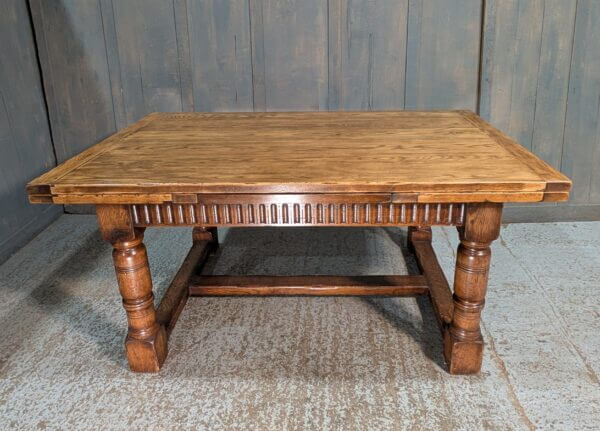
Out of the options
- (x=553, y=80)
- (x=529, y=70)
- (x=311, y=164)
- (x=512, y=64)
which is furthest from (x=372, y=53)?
(x=311, y=164)

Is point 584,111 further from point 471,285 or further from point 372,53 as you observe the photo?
point 471,285

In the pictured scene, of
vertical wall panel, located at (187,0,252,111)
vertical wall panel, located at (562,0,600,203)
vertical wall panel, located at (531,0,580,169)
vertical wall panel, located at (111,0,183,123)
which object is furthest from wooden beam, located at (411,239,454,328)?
vertical wall panel, located at (111,0,183,123)

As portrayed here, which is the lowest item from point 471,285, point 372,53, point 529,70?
point 471,285

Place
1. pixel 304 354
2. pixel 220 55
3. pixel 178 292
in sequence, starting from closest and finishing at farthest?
pixel 304 354 < pixel 178 292 < pixel 220 55

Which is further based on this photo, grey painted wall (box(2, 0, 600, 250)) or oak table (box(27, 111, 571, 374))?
grey painted wall (box(2, 0, 600, 250))

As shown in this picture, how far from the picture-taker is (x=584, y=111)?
3094 millimetres

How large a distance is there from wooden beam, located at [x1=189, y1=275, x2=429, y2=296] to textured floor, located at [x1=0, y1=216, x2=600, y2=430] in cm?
9

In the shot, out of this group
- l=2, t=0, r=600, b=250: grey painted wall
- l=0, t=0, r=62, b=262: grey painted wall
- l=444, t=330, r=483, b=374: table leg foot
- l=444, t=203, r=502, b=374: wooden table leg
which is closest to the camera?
l=444, t=203, r=502, b=374: wooden table leg

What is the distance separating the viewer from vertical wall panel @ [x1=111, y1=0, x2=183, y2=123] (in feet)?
10.2

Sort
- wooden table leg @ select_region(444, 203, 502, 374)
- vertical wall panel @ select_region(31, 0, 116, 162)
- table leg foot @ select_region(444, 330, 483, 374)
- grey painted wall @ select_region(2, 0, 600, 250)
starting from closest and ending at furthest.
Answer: wooden table leg @ select_region(444, 203, 502, 374)
table leg foot @ select_region(444, 330, 483, 374)
grey painted wall @ select_region(2, 0, 600, 250)
vertical wall panel @ select_region(31, 0, 116, 162)

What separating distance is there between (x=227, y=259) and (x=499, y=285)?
1317mm

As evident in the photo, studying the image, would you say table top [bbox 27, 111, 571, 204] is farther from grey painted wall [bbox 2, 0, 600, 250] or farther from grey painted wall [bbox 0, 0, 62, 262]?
grey painted wall [bbox 0, 0, 62, 262]

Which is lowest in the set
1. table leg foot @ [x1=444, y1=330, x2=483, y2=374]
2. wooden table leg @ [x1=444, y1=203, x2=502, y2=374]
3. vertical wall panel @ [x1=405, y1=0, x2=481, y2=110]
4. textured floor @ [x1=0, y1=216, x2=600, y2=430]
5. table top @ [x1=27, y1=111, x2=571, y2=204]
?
textured floor @ [x1=0, y1=216, x2=600, y2=430]

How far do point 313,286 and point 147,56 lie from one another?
6.12 ft
